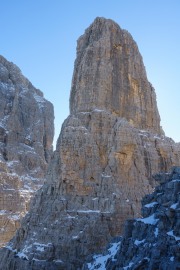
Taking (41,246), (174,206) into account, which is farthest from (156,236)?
(41,246)

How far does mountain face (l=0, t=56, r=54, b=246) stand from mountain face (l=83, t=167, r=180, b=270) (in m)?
73.0

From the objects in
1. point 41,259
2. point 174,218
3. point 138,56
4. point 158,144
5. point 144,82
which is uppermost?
point 138,56

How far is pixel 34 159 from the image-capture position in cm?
13562

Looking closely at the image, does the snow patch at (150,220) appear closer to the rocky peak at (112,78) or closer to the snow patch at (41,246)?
the snow patch at (41,246)

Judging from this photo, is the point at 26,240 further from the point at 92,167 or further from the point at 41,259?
the point at 92,167

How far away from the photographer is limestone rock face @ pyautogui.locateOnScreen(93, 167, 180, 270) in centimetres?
2956

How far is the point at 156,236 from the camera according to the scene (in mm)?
33219

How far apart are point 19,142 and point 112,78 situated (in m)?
72.8

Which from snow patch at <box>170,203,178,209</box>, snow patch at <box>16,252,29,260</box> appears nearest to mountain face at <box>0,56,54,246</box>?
snow patch at <box>16,252,29,260</box>

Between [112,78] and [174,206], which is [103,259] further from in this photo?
[112,78]

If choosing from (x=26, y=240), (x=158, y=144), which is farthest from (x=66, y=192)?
(x=158, y=144)

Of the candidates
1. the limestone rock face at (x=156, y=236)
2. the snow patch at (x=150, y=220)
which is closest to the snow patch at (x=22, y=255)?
the limestone rock face at (x=156, y=236)

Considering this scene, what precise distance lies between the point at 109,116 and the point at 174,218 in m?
38.0

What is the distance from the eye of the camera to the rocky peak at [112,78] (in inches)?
2840
